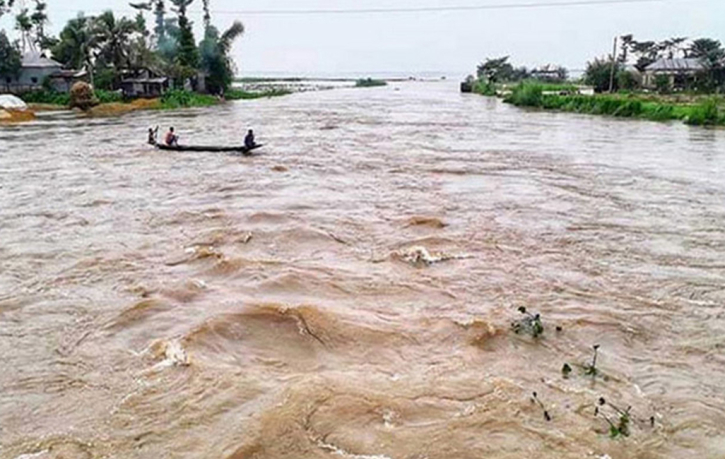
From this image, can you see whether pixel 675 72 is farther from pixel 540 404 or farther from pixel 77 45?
pixel 540 404

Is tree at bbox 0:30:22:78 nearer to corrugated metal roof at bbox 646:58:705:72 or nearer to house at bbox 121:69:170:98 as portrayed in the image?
house at bbox 121:69:170:98

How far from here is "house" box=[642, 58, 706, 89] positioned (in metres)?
56.9

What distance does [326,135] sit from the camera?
103 feet

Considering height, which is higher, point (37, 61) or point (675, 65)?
point (37, 61)

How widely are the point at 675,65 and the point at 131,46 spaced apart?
48015 mm

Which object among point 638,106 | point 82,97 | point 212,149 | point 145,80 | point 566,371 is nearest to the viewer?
point 566,371

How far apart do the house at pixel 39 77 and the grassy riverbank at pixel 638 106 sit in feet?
119

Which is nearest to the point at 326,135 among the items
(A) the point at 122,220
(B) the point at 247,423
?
(A) the point at 122,220

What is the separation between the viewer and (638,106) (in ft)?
132

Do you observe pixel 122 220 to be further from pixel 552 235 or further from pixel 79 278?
pixel 552 235

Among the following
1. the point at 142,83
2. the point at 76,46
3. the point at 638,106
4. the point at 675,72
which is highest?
the point at 76,46

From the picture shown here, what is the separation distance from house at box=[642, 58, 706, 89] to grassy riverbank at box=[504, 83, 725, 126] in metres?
11.2

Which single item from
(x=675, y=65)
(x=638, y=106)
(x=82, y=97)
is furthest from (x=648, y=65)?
(x=82, y=97)

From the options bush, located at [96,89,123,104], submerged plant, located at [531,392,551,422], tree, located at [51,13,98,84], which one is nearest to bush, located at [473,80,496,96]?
bush, located at [96,89,123,104]
